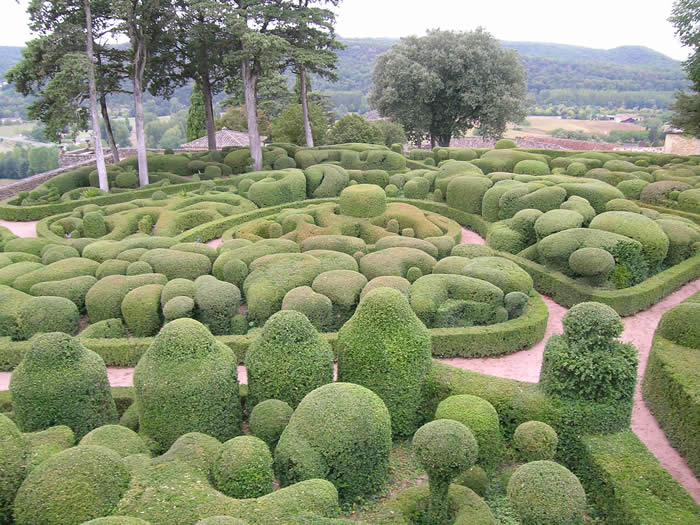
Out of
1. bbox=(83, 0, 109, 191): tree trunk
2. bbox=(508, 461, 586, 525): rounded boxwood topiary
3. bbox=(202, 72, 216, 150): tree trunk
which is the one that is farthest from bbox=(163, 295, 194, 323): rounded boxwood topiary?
bbox=(202, 72, 216, 150): tree trunk

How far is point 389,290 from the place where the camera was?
31.4 feet

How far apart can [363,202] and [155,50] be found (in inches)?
781

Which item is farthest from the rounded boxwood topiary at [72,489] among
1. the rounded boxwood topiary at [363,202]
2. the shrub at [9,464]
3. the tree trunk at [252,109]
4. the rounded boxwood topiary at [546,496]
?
the tree trunk at [252,109]

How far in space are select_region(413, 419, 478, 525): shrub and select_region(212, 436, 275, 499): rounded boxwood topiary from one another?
2145 mm

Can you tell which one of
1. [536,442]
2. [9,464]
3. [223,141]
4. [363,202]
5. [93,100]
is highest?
[93,100]

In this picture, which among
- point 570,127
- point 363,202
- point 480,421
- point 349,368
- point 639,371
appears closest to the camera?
point 480,421

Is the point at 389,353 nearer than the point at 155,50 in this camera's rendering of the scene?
Yes

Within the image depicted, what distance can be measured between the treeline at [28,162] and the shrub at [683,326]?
68.3 metres

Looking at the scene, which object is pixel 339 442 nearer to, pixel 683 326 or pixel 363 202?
pixel 683 326

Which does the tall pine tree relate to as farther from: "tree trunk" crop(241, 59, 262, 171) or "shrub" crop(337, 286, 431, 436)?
"shrub" crop(337, 286, 431, 436)

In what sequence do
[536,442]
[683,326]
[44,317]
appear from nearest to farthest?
[536,442], [683,326], [44,317]

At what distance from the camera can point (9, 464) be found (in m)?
6.66

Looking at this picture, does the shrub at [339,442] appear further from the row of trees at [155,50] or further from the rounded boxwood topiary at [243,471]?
the row of trees at [155,50]

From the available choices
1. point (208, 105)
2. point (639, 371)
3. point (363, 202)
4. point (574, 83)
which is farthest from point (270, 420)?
point (574, 83)
